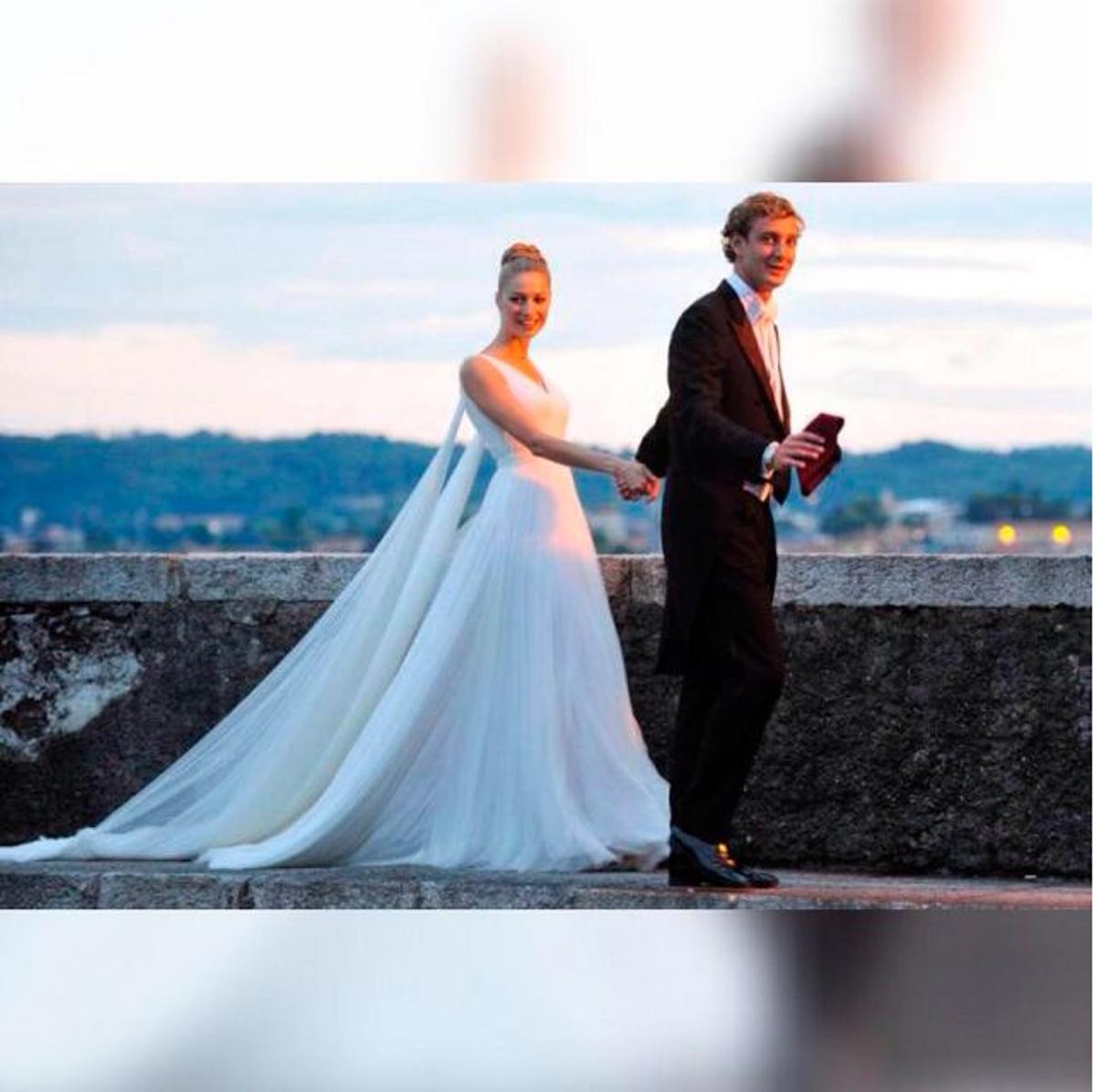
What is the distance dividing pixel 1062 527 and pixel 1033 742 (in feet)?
32.9

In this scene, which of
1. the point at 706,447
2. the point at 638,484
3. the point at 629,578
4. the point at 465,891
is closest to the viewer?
the point at 706,447

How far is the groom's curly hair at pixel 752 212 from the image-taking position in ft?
22.5

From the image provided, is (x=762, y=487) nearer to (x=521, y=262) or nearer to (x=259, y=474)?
(x=521, y=262)

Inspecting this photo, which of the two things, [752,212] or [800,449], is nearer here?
[800,449]

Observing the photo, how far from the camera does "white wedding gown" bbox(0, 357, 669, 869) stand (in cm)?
771

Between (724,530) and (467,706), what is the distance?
4.26 ft

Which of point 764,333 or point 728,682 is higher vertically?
point 764,333

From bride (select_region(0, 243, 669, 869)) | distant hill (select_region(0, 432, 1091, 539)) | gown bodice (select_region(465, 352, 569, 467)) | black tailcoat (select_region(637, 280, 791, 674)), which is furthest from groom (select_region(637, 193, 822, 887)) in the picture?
distant hill (select_region(0, 432, 1091, 539))

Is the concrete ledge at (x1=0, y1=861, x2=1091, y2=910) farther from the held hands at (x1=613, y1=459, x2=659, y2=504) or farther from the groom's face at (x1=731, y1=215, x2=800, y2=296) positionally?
the groom's face at (x1=731, y1=215, x2=800, y2=296)

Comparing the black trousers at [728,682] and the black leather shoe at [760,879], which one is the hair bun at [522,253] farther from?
the black leather shoe at [760,879]

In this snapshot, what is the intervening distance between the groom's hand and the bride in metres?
1.01

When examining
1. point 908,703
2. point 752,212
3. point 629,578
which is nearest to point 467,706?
point 629,578

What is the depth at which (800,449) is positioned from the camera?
6.57 m

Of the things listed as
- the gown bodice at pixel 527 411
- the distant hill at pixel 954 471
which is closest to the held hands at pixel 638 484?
the gown bodice at pixel 527 411
